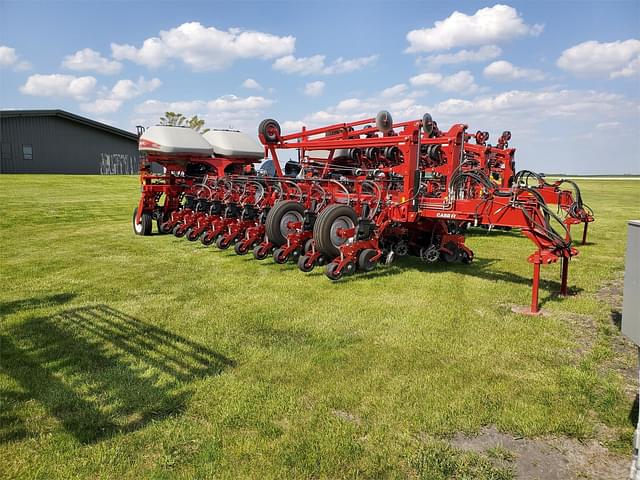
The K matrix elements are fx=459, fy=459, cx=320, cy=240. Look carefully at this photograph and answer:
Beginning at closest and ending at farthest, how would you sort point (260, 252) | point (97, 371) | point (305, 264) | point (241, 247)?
point (97, 371) < point (305, 264) < point (260, 252) < point (241, 247)

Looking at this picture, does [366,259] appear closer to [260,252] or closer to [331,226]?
[331,226]

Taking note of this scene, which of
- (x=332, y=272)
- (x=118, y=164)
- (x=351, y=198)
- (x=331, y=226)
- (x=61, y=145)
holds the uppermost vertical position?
(x=61, y=145)

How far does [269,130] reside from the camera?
32.3 ft

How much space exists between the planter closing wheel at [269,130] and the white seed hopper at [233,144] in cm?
216

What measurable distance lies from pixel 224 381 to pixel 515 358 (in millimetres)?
2529

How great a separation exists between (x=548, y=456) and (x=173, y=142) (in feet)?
33.5

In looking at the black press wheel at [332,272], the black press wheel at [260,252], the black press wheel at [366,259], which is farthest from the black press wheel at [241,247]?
the black press wheel at [366,259]

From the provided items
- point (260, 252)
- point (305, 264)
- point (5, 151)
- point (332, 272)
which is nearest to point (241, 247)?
point (260, 252)

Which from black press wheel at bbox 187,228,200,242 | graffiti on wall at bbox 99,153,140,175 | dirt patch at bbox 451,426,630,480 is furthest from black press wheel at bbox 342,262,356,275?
graffiti on wall at bbox 99,153,140,175

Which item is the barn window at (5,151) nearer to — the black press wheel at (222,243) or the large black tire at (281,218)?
the black press wheel at (222,243)

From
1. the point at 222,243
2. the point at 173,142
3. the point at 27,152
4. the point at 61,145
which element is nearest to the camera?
the point at 222,243

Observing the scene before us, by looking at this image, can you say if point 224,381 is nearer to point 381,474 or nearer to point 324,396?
point 324,396

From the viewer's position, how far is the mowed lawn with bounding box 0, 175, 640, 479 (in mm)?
2705

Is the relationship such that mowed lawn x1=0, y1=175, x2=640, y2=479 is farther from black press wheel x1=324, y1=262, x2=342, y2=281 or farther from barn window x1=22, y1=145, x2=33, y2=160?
barn window x1=22, y1=145, x2=33, y2=160
